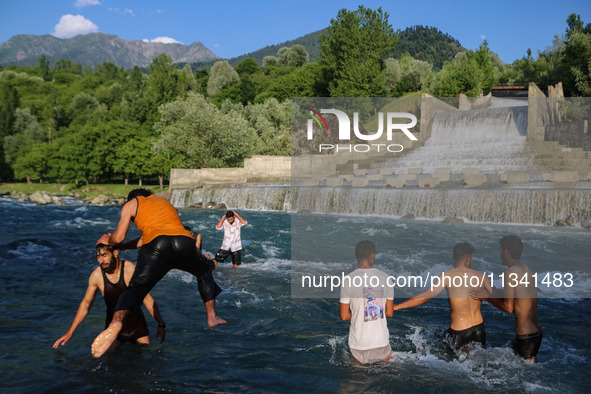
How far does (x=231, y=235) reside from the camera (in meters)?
12.1

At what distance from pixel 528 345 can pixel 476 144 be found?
118 ft

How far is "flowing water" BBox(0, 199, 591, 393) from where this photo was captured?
5539 mm

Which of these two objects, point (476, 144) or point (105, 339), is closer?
point (105, 339)

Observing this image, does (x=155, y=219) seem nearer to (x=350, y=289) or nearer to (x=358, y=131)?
(x=350, y=289)

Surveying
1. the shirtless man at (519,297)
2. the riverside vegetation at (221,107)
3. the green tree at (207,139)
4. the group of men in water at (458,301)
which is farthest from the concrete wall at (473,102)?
the group of men in water at (458,301)

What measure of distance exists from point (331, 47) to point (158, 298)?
217 feet

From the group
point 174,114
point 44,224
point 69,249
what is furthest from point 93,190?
point 69,249

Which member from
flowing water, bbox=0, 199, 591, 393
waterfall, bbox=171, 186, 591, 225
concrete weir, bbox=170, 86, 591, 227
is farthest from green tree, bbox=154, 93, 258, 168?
flowing water, bbox=0, 199, 591, 393

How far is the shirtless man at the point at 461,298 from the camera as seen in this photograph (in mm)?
5188

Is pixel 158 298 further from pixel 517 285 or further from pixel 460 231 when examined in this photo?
pixel 460 231

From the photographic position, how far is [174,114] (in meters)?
51.7

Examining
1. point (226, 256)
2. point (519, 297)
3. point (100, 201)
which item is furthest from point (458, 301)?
point (100, 201)

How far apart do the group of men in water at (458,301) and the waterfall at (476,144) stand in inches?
1090

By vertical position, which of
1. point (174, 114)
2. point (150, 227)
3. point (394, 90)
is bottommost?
point (150, 227)
